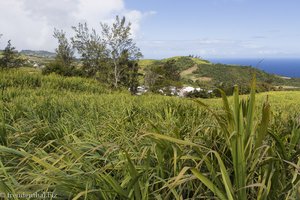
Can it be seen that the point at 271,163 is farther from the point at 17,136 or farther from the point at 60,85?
the point at 60,85

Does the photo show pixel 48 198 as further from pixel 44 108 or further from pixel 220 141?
pixel 44 108

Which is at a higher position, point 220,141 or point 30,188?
point 220,141

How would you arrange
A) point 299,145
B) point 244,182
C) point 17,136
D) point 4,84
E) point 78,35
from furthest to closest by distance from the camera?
1. point 78,35
2. point 4,84
3. point 17,136
4. point 299,145
5. point 244,182

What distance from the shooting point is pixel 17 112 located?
5.43 m

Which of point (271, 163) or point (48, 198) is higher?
point (271, 163)

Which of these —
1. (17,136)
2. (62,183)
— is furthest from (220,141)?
(17,136)

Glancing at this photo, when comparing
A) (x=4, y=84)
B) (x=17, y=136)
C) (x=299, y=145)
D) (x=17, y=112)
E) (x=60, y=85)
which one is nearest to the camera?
(x=299, y=145)

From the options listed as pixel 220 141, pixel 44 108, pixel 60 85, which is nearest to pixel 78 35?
pixel 60 85

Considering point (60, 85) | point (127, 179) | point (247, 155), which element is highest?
point (247, 155)

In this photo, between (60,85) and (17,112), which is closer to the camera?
(17,112)

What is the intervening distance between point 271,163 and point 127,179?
1107mm

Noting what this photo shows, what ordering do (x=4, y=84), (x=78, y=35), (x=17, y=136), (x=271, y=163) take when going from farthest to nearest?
(x=78, y=35) < (x=4, y=84) < (x=17, y=136) < (x=271, y=163)

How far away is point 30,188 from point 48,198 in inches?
8.0

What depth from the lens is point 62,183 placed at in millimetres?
2295
